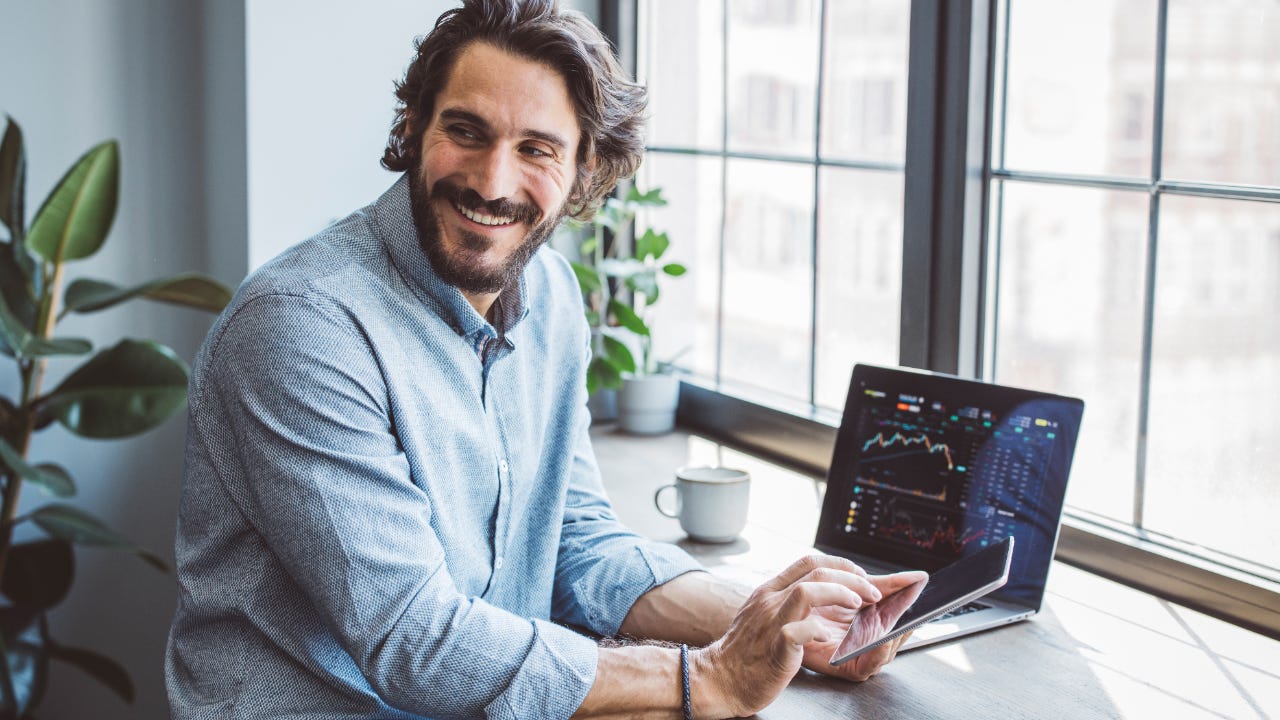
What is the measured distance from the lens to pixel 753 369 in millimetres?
2631

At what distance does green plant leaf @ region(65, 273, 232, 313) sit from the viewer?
229 cm

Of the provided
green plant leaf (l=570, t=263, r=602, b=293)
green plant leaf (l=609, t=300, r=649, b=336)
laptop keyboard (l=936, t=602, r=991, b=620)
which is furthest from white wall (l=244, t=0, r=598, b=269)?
laptop keyboard (l=936, t=602, r=991, b=620)

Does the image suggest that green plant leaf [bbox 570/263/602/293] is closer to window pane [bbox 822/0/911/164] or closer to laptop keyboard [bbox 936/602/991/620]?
window pane [bbox 822/0/911/164]

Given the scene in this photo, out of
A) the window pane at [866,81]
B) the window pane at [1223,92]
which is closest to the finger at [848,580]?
the window pane at [1223,92]

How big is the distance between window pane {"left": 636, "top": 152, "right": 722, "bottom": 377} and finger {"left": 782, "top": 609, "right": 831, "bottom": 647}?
146 centimetres

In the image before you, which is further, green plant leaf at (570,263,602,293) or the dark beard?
green plant leaf at (570,263,602,293)

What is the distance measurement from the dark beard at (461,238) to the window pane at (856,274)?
839 mm

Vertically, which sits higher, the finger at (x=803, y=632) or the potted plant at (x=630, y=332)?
the potted plant at (x=630, y=332)

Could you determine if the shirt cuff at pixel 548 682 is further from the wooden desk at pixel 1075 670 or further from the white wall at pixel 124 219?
the white wall at pixel 124 219

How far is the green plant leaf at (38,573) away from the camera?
2436mm

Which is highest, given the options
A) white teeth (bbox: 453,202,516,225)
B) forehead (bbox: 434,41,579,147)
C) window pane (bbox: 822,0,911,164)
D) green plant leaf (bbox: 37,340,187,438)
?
window pane (bbox: 822,0,911,164)

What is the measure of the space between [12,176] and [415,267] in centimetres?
124

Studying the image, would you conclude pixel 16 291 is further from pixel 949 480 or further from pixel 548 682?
pixel 949 480

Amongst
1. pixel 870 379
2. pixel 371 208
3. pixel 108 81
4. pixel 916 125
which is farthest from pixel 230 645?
pixel 108 81
